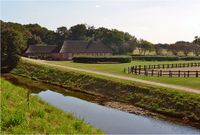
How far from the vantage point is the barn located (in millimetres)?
97062

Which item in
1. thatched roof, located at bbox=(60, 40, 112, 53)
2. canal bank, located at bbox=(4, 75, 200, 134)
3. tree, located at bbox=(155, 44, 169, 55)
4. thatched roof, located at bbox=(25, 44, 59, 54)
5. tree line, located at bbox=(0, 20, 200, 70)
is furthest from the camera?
tree, located at bbox=(155, 44, 169, 55)

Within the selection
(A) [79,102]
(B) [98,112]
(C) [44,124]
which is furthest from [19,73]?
(C) [44,124]

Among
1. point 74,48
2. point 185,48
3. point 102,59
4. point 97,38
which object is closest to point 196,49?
point 185,48

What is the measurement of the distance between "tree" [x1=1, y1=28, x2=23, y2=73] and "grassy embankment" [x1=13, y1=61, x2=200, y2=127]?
530 inches

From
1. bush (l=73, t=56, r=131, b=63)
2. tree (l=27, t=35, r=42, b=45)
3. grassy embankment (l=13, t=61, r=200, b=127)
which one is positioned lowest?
grassy embankment (l=13, t=61, r=200, b=127)

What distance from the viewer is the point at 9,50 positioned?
205 feet

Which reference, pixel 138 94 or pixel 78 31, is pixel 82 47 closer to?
pixel 78 31

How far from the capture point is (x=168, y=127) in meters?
22.1

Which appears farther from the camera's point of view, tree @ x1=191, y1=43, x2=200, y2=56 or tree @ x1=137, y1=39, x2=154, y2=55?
tree @ x1=137, y1=39, x2=154, y2=55

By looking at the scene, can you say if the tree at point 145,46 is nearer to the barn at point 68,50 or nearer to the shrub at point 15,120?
the barn at point 68,50

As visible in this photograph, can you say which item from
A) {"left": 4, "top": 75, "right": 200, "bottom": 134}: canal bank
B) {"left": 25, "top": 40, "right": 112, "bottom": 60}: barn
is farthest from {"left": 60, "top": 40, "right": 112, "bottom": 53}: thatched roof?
{"left": 4, "top": 75, "right": 200, "bottom": 134}: canal bank

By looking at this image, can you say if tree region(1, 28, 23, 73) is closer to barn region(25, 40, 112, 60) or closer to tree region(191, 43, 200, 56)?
barn region(25, 40, 112, 60)

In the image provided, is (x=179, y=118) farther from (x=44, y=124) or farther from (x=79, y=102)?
(x=44, y=124)

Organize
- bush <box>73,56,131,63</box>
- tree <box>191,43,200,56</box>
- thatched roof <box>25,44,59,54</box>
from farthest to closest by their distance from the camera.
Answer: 1. tree <box>191,43,200,56</box>
2. thatched roof <box>25,44,59,54</box>
3. bush <box>73,56,131,63</box>
